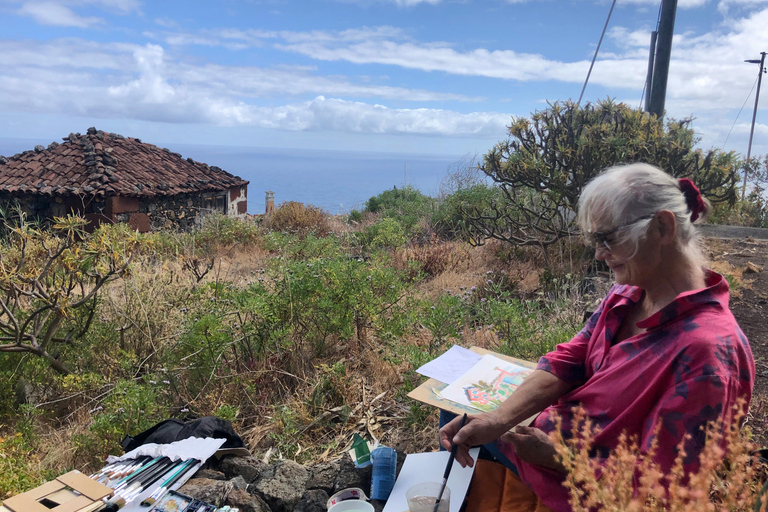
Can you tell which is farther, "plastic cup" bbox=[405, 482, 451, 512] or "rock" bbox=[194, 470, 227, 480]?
"rock" bbox=[194, 470, 227, 480]

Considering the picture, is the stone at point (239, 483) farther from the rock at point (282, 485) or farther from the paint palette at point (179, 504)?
the paint palette at point (179, 504)

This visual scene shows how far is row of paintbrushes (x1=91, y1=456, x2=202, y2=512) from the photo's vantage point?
2166 mm

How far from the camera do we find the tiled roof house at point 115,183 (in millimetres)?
12672

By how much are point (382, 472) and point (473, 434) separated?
0.49m

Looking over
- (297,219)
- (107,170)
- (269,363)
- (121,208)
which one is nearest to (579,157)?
(269,363)

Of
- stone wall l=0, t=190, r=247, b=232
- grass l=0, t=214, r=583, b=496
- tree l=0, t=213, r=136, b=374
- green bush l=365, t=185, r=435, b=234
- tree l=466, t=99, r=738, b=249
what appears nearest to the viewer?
grass l=0, t=214, r=583, b=496

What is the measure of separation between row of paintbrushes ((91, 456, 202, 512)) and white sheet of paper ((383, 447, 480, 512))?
3.24 ft

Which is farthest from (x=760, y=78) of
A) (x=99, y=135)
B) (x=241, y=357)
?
(x=99, y=135)

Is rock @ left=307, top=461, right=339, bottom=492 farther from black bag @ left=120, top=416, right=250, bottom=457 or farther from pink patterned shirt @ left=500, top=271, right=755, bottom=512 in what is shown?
pink patterned shirt @ left=500, top=271, right=755, bottom=512

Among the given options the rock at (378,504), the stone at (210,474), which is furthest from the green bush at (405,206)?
the rock at (378,504)

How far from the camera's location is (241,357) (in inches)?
152

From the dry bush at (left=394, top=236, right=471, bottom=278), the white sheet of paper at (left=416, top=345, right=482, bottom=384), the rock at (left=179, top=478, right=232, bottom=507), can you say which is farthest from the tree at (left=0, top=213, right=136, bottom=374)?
the dry bush at (left=394, top=236, right=471, bottom=278)

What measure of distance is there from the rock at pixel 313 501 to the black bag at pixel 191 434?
0.55 meters

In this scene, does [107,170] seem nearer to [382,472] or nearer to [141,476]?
[141,476]
